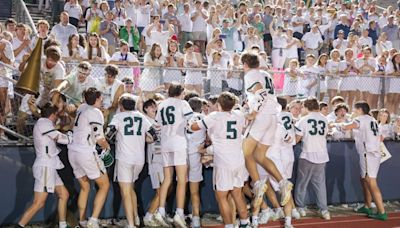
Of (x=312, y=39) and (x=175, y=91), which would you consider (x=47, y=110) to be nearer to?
(x=175, y=91)

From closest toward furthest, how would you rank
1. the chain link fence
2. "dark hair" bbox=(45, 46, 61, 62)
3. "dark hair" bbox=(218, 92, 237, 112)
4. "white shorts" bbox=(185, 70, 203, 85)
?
"dark hair" bbox=(218, 92, 237, 112)
"dark hair" bbox=(45, 46, 61, 62)
the chain link fence
"white shorts" bbox=(185, 70, 203, 85)

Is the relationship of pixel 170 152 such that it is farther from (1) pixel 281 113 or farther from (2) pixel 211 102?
(1) pixel 281 113

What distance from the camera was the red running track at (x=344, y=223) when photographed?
10.5m

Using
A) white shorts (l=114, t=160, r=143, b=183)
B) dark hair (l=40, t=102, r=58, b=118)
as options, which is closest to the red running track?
white shorts (l=114, t=160, r=143, b=183)

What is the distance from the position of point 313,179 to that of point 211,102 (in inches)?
90.6

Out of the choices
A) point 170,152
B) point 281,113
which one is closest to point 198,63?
point 281,113

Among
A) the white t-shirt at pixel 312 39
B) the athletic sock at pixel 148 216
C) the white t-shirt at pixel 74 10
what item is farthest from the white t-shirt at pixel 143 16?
the athletic sock at pixel 148 216

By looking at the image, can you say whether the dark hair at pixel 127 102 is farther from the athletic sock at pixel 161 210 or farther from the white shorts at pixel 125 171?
the athletic sock at pixel 161 210

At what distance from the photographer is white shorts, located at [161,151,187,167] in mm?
9531

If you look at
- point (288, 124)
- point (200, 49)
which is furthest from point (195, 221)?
point (200, 49)

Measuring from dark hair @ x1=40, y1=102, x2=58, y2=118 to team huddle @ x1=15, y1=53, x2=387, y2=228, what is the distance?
0.01 m

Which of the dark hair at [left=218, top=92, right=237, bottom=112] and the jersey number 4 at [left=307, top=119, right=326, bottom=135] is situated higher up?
the dark hair at [left=218, top=92, right=237, bottom=112]

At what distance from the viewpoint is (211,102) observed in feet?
33.1

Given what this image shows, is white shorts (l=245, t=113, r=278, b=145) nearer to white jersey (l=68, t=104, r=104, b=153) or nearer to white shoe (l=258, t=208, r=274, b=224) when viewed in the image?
white shoe (l=258, t=208, r=274, b=224)
